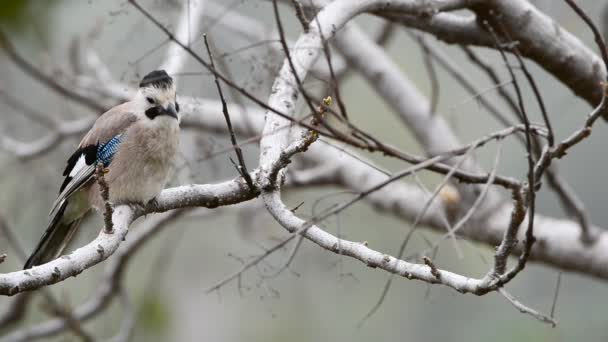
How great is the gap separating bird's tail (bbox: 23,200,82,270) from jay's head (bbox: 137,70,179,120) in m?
0.55

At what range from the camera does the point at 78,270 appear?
2.29 m

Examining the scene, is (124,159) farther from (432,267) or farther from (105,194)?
(432,267)

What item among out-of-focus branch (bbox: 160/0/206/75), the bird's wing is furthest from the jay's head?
out-of-focus branch (bbox: 160/0/206/75)

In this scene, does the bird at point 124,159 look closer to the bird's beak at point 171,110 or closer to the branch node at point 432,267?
the bird's beak at point 171,110

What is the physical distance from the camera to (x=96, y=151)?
3607 mm

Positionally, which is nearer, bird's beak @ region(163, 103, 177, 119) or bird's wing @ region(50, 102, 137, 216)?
bird's beak @ region(163, 103, 177, 119)

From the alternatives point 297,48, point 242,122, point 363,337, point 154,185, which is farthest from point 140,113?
point 363,337

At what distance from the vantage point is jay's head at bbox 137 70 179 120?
11.1 feet

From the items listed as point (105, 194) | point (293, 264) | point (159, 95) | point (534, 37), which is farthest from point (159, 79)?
point (293, 264)

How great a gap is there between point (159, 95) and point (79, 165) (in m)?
0.50

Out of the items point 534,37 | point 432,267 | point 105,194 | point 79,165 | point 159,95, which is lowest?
point 432,267

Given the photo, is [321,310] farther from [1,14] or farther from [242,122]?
[1,14]

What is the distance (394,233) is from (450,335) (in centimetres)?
→ 100

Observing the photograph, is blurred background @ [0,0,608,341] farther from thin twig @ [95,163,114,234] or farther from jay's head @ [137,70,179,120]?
thin twig @ [95,163,114,234]
